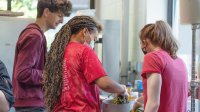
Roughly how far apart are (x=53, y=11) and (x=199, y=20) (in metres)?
0.92

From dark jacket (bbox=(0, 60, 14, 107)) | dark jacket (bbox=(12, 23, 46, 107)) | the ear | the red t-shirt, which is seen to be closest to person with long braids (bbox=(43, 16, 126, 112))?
the red t-shirt

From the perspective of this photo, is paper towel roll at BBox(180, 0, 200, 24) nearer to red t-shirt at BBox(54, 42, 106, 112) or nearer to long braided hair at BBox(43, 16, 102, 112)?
long braided hair at BBox(43, 16, 102, 112)

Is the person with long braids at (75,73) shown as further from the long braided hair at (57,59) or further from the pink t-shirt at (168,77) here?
the pink t-shirt at (168,77)

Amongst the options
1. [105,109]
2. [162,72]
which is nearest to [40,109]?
[105,109]

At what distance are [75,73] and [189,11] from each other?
2.66ft

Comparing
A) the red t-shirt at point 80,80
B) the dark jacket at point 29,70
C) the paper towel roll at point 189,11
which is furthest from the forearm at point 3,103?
the paper towel roll at point 189,11

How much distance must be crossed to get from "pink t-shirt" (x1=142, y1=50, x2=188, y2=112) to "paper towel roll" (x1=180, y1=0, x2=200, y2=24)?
1.18 ft

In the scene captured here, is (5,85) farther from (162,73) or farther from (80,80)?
(162,73)

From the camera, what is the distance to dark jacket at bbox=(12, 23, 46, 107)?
79.6 inches

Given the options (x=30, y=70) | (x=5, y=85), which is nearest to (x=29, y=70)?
(x=30, y=70)

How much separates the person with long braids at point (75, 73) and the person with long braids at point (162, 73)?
0.65 ft

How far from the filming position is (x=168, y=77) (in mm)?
1755

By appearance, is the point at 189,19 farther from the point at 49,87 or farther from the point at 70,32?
the point at 49,87

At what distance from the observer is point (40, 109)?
6.88 ft
